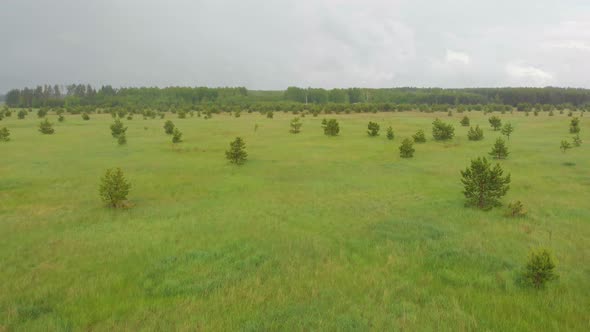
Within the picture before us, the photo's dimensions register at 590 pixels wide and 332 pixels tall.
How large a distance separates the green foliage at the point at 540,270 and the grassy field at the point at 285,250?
0.36 metres

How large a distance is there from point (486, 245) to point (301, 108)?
10034 centimetres

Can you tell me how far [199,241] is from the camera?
14141 mm

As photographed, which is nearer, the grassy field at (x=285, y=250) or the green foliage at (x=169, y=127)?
the grassy field at (x=285, y=250)

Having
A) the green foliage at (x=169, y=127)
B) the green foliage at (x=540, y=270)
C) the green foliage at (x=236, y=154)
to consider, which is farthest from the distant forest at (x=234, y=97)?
the green foliage at (x=540, y=270)

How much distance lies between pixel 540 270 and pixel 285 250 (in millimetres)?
8467

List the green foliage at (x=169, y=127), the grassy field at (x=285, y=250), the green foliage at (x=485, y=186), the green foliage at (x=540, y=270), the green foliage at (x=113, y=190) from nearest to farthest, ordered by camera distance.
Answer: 1. the grassy field at (x=285, y=250)
2. the green foliage at (x=540, y=270)
3. the green foliage at (x=113, y=190)
4. the green foliage at (x=485, y=186)
5. the green foliage at (x=169, y=127)

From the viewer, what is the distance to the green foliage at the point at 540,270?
1023 centimetres

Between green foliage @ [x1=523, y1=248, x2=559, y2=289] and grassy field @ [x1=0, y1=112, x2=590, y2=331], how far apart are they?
1.17 feet

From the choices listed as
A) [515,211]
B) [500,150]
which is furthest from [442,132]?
[515,211]

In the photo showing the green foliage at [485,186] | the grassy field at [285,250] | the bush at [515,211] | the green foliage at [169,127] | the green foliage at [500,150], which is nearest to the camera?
the grassy field at [285,250]

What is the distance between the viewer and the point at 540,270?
1030 cm

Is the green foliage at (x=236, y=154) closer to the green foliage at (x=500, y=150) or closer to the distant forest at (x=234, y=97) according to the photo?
the green foliage at (x=500, y=150)

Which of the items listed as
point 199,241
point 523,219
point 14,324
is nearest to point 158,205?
point 199,241

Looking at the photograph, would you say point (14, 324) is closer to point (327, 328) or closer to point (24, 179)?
point (327, 328)
